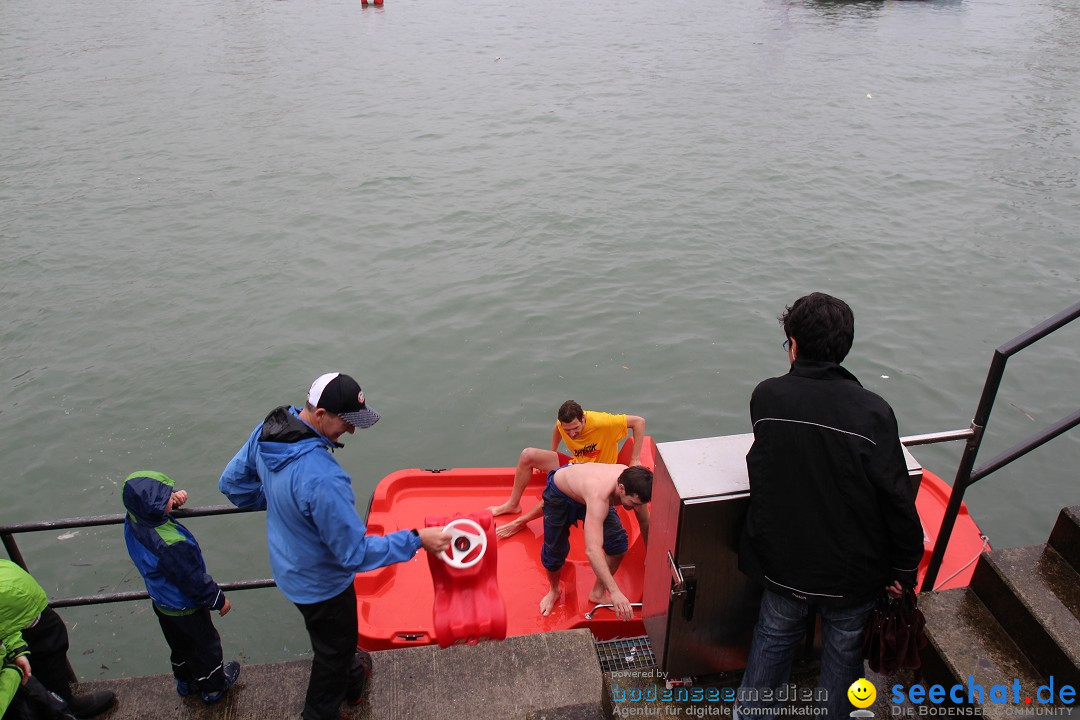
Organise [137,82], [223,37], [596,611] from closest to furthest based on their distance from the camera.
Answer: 1. [596,611]
2. [137,82]
3. [223,37]

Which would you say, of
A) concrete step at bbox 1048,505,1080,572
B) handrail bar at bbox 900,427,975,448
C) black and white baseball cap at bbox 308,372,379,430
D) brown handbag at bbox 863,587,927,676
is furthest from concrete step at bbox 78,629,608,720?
concrete step at bbox 1048,505,1080,572

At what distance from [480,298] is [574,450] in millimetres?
5341

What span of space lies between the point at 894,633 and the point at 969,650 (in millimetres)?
639

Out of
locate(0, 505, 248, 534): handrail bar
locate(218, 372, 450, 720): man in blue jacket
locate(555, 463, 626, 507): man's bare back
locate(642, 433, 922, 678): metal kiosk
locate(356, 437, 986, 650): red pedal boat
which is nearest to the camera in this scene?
locate(218, 372, 450, 720): man in blue jacket

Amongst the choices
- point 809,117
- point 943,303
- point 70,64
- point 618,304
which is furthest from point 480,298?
point 70,64

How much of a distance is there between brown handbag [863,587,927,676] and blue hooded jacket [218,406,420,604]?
5.87ft

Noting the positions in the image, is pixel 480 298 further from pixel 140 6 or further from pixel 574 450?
pixel 140 6

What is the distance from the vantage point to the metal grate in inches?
154

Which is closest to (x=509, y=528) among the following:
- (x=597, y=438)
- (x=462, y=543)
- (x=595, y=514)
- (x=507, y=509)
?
(x=507, y=509)

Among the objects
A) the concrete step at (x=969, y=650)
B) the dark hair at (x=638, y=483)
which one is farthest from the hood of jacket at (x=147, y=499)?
the concrete step at (x=969, y=650)

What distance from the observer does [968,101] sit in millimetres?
19422

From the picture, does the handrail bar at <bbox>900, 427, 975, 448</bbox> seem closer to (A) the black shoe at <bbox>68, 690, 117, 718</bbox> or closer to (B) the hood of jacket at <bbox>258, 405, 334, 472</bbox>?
(B) the hood of jacket at <bbox>258, 405, 334, 472</bbox>

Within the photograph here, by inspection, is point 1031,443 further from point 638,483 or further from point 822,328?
point 638,483

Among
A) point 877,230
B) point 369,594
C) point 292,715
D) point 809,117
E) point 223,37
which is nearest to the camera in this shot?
point 292,715
